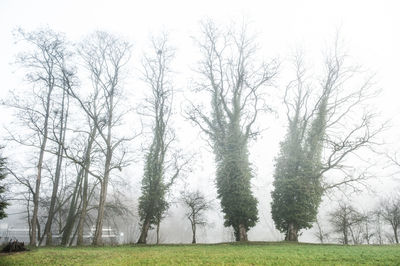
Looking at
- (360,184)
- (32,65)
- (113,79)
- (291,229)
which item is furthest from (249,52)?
(32,65)

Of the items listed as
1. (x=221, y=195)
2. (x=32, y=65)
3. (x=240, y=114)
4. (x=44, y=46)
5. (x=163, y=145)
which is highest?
(x=44, y=46)

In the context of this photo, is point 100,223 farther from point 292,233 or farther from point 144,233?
point 292,233

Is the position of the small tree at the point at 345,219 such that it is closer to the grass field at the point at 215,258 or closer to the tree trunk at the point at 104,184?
the grass field at the point at 215,258

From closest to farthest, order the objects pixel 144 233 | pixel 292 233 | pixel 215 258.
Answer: pixel 215 258 → pixel 144 233 → pixel 292 233

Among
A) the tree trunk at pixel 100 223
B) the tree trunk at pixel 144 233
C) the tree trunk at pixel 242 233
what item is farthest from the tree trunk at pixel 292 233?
the tree trunk at pixel 100 223

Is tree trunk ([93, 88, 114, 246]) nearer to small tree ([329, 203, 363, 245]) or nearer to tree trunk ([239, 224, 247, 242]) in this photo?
tree trunk ([239, 224, 247, 242])

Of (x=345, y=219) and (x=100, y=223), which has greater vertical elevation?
(x=100, y=223)

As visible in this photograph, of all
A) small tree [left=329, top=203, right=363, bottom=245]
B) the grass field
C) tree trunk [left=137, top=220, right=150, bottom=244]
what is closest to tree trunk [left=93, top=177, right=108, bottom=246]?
tree trunk [left=137, top=220, right=150, bottom=244]

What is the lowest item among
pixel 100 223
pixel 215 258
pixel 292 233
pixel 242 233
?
pixel 292 233

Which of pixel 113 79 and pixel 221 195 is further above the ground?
pixel 113 79

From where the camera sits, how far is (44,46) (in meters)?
17.6

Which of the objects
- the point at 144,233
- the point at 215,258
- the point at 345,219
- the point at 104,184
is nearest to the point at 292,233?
the point at 345,219

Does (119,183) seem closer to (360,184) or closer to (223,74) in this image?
(223,74)

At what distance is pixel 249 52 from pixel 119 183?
1622 cm
